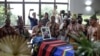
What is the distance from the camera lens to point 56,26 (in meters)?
5.00

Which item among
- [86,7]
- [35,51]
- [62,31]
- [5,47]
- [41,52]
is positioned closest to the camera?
[5,47]

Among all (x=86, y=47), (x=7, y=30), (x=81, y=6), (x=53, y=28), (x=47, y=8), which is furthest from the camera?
(x=47, y=8)

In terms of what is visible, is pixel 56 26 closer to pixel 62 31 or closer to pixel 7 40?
pixel 62 31

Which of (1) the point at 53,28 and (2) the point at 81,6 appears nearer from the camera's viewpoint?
(1) the point at 53,28

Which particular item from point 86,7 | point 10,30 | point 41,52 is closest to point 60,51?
point 41,52

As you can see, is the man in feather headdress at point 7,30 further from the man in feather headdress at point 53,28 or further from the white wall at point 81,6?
the white wall at point 81,6

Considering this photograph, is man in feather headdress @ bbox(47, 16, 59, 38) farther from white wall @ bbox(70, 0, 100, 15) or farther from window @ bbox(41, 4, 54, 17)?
window @ bbox(41, 4, 54, 17)

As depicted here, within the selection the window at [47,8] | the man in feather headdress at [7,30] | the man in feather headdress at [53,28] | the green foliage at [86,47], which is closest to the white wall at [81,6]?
the window at [47,8]

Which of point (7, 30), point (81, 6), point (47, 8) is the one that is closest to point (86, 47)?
point (7, 30)

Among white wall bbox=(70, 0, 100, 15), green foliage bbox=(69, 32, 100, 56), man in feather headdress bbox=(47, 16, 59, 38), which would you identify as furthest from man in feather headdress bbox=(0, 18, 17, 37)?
white wall bbox=(70, 0, 100, 15)

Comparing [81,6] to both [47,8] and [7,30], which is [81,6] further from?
[7,30]

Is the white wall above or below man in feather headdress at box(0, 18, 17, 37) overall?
above

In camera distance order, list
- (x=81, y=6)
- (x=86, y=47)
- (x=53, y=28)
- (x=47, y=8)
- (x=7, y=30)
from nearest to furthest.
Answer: (x=86, y=47), (x=7, y=30), (x=53, y=28), (x=81, y=6), (x=47, y=8)

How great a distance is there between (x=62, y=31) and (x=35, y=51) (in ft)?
2.59
